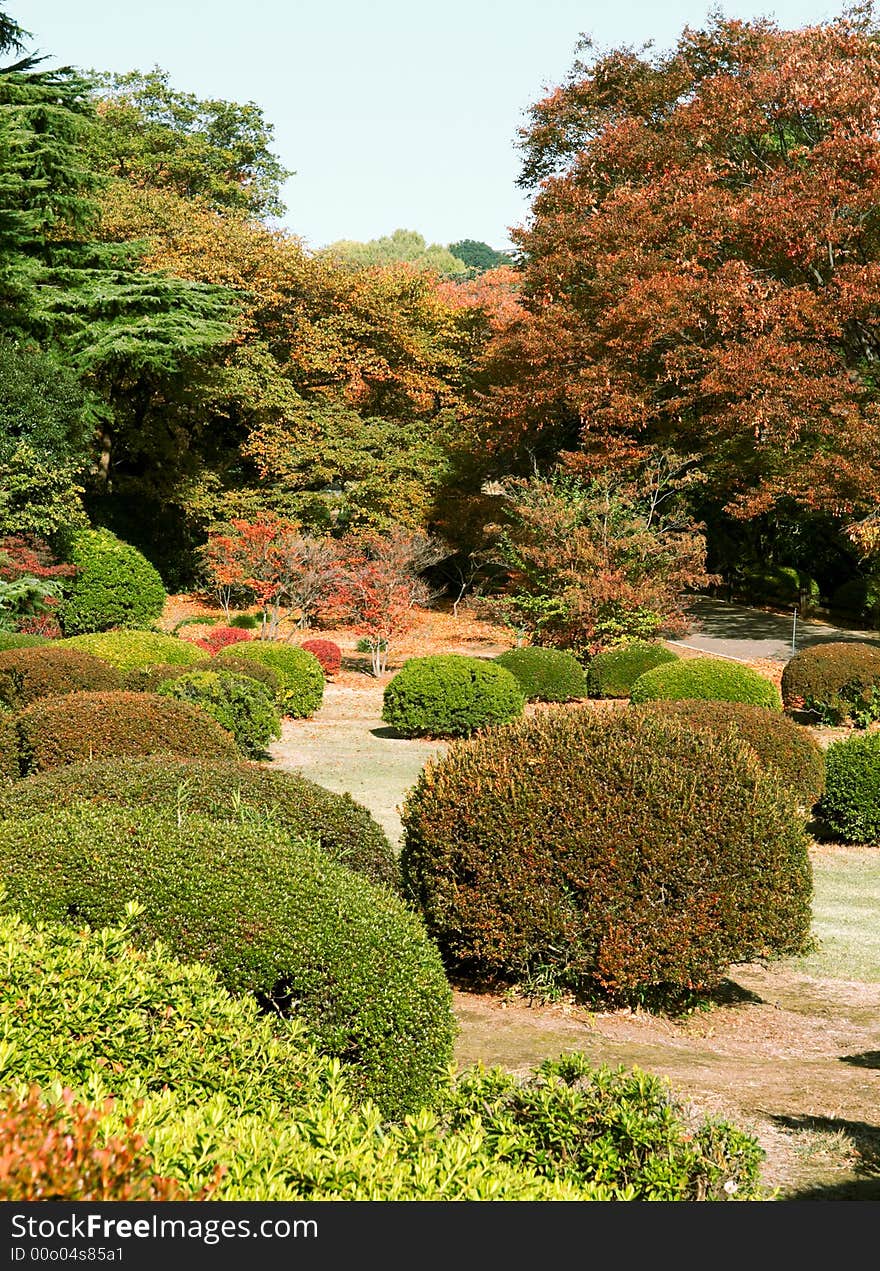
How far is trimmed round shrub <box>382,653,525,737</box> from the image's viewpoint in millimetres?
15672

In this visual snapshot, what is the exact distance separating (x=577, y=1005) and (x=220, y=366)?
80.9 ft

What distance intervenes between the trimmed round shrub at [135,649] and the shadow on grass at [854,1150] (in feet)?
37.3

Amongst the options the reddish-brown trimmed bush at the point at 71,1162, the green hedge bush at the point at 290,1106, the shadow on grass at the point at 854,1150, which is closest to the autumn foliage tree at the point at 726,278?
the shadow on grass at the point at 854,1150

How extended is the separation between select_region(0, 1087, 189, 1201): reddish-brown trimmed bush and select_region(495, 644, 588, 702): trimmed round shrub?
49.7 feet

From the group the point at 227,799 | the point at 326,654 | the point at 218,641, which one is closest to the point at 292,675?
the point at 218,641

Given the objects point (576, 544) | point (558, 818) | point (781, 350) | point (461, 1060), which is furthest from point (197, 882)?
point (781, 350)

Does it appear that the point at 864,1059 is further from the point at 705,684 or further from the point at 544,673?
the point at 544,673

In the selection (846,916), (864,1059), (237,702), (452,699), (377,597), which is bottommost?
(846,916)

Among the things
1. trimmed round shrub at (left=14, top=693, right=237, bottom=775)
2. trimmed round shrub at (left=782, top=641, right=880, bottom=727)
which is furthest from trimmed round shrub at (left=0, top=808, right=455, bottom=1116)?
trimmed round shrub at (left=782, top=641, right=880, bottom=727)

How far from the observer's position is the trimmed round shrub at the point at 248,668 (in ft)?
48.9

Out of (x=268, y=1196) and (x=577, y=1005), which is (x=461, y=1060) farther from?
(x=268, y=1196)

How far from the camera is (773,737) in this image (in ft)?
34.1

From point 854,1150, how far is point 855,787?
21.8 feet

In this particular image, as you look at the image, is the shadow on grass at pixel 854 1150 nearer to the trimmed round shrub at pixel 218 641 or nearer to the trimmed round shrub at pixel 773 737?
the trimmed round shrub at pixel 773 737
